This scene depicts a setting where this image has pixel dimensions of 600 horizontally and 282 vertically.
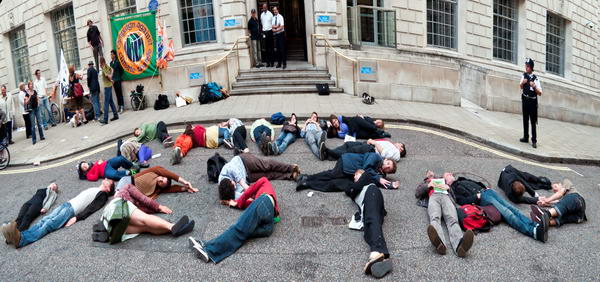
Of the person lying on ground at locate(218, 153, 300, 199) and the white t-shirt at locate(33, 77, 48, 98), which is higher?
the white t-shirt at locate(33, 77, 48, 98)

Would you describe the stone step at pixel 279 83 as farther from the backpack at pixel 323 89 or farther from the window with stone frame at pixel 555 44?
the window with stone frame at pixel 555 44

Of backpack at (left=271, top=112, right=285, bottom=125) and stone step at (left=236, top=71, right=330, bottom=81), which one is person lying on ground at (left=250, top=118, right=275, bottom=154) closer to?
backpack at (left=271, top=112, right=285, bottom=125)

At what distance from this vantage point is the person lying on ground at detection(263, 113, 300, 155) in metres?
10.3

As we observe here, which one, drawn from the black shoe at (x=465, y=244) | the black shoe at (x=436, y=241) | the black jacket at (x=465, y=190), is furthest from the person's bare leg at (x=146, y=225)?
the black jacket at (x=465, y=190)

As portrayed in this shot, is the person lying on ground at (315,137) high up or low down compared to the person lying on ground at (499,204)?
up

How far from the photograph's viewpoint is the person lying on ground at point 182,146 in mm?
10039

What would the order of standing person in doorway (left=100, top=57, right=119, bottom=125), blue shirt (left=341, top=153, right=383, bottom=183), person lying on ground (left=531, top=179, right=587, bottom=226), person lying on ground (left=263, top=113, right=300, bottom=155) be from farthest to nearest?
standing person in doorway (left=100, top=57, right=119, bottom=125) < person lying on ground (left=263, top=113, right=300, bottom=155) < blue shirt (left=341, top=153, right=383, bottom=183) < person lying on ground (left=531, top=179, right=587, bottom=226)

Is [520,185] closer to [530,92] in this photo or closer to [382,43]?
[530,92]

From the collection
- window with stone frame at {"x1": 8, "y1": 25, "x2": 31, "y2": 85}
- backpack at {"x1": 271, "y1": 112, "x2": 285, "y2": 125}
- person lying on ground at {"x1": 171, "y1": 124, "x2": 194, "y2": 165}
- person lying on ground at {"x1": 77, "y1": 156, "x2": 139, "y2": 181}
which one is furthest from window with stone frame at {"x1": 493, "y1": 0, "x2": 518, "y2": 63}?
window with stone frame at {"x1": 8, "y1": 25, "x2": 31, "y2": 85}

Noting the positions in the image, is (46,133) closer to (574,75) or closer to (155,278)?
(155,278)

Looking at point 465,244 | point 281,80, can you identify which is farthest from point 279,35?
point 465,244

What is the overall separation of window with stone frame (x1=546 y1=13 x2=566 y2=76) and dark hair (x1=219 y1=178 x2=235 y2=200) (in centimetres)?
2154

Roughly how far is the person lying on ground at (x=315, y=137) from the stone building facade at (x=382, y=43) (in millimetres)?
5082

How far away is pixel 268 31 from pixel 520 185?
10.9 m
